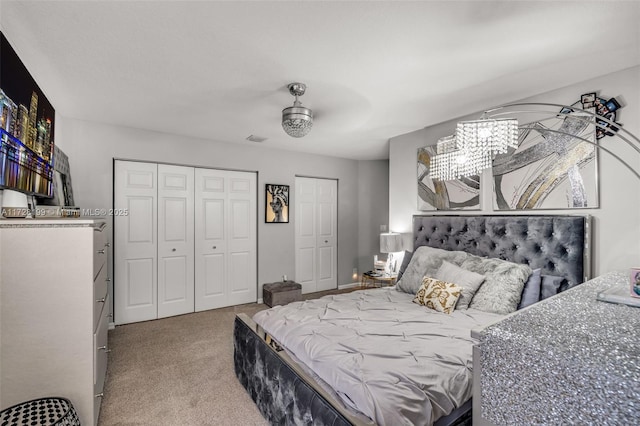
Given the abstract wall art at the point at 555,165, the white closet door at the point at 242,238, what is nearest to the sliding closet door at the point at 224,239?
the white closet door at the point at 242,238

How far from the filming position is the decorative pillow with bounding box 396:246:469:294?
2816 mm

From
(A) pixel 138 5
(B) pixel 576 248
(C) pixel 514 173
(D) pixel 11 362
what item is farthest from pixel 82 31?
(B) pixel 576 248

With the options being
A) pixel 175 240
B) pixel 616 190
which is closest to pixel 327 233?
pixel 175 240

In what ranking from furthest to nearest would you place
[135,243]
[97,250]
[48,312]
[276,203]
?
[276,203] → [135,243] → [97,250] → [48,312]

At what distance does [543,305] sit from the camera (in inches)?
23.8

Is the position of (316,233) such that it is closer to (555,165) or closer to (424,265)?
(424,265)

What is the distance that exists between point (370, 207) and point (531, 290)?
340cm

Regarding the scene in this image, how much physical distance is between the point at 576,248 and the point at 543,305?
2.22 m

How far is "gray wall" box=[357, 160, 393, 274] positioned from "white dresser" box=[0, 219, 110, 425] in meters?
4.34

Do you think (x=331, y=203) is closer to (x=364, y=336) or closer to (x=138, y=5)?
(x=364, y=336)

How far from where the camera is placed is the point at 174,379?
2.41 meters

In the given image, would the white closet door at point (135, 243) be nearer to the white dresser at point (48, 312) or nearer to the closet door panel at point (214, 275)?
the closet door panel at point (214, 275)

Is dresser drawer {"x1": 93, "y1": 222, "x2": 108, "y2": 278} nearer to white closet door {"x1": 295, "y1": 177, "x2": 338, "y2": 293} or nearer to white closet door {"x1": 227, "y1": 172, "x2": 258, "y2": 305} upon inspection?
white closet door {"x1": 227, "y1": 172, "x2": 258, "y2": 305}

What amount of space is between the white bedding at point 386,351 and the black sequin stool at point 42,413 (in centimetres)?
110
